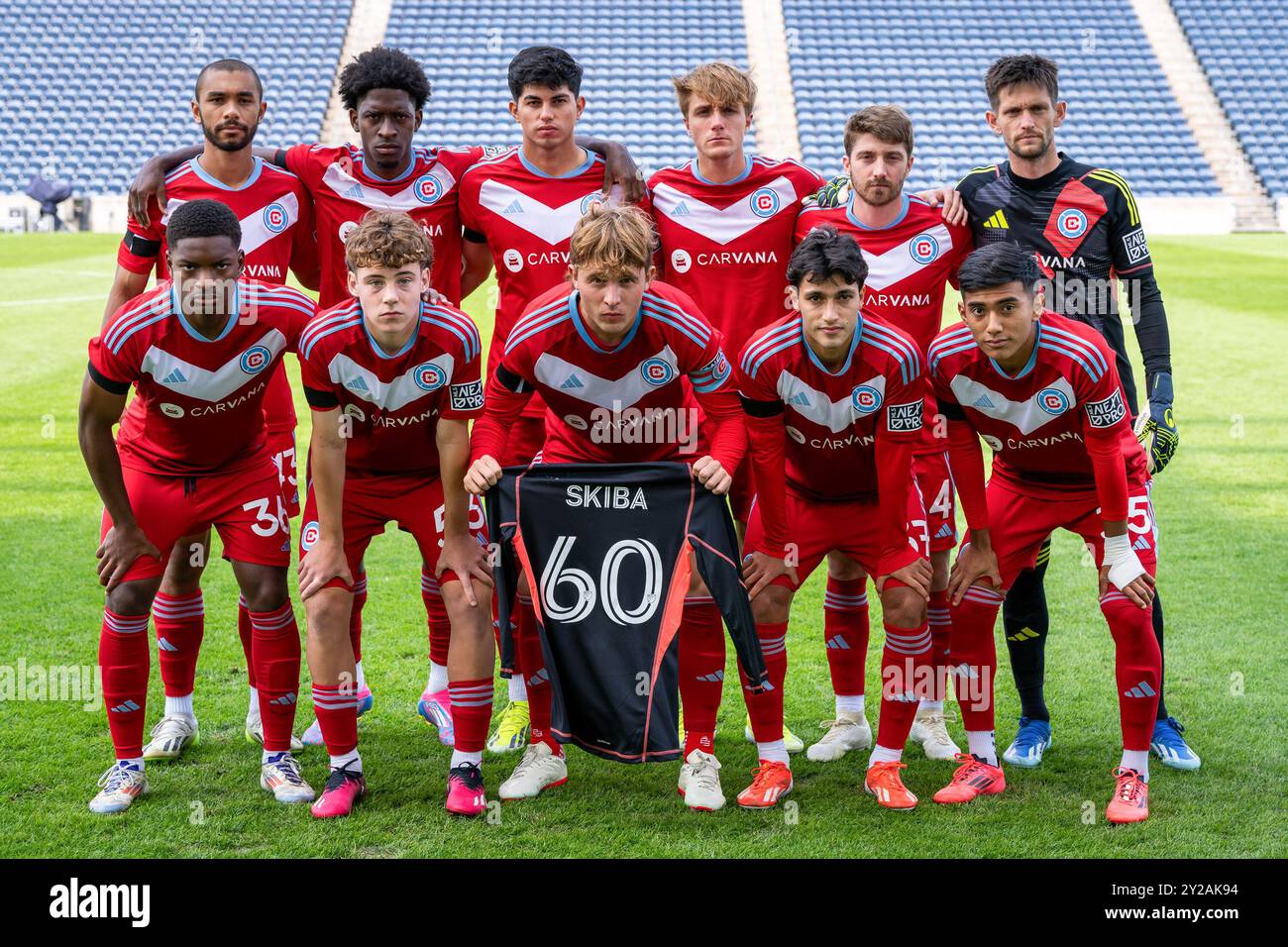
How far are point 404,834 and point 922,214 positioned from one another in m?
2.76

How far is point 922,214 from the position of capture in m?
4.47

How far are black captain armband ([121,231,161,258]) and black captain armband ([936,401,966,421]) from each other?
9.64 feet

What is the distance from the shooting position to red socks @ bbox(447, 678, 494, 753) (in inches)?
158

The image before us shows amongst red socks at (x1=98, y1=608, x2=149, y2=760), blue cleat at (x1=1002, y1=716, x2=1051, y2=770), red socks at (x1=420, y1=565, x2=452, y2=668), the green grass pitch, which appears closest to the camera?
the green grass pitch

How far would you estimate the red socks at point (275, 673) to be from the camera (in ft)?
13.5

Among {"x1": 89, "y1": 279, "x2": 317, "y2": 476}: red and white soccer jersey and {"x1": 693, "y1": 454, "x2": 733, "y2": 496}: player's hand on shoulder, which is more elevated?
{"x1": 89, "y1": 279, "x2": 317, "y2": 476}: red and white soccer jersey

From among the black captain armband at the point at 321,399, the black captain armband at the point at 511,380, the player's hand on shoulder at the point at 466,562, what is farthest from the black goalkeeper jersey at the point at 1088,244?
the black captain armband at the point at 321,399

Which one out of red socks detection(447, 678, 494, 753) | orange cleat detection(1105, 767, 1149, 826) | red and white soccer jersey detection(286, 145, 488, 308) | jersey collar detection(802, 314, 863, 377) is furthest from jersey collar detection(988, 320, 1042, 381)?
red and white soccer jersey detection(286, 145, 488, 308)

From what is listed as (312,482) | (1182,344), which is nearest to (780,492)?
(312,482)

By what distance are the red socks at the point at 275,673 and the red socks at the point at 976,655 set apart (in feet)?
7.36

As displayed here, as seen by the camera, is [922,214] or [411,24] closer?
[922,214]

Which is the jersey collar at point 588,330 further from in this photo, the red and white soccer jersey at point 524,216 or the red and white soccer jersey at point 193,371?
the red and white soccer jersey at point 193,371

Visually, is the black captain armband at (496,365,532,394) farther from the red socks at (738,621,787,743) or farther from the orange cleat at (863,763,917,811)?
the orange cleat at (863,763,917,811)
